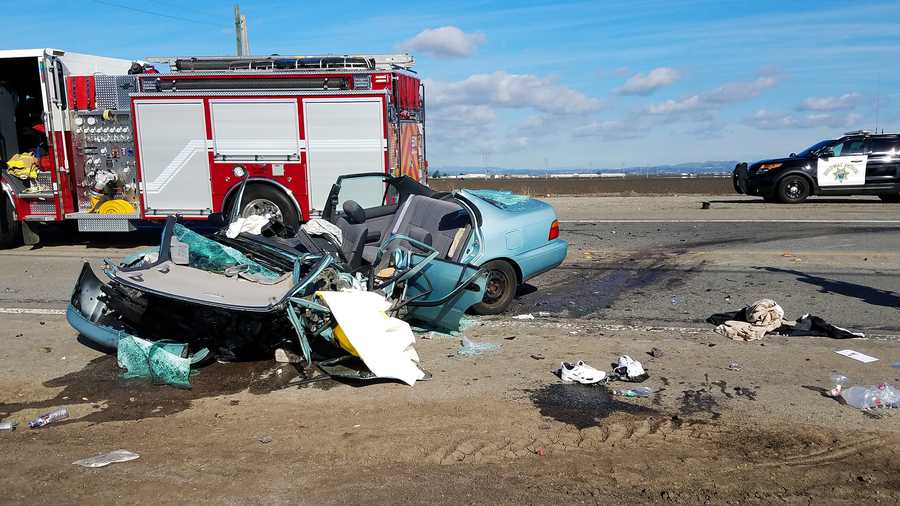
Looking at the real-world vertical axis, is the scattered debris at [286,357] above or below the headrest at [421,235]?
below

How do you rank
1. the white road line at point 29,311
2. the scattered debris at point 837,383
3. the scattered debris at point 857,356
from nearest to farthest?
the scattered debris at point 837,383 → the scattered debris at point 857,356 → the white road line at point 29,311

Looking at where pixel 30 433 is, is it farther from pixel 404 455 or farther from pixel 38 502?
pixel 404 455

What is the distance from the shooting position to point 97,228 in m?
11.9

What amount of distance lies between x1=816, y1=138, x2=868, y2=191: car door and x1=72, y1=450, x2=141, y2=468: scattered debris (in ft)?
60.1

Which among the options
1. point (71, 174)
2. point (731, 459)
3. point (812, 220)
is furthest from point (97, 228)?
point (812, 220)

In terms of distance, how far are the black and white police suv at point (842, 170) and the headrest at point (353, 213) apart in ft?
47.3

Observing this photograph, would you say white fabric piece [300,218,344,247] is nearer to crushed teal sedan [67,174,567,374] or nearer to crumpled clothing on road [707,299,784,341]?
crushed teal sedan [67,174,567,374]

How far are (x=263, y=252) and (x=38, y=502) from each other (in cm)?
290

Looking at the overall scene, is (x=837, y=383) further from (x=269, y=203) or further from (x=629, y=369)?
(x=269, y=203)

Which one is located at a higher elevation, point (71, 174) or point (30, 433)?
point (71, 174)

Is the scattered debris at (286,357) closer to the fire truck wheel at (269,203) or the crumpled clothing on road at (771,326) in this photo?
the crumpled clothing on road at (771,326)

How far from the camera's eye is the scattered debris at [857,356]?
18.2ft

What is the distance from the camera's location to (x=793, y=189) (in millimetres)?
18297

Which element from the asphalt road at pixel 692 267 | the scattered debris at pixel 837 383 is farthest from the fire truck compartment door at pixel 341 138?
the scattered debris at pixel 837 383
